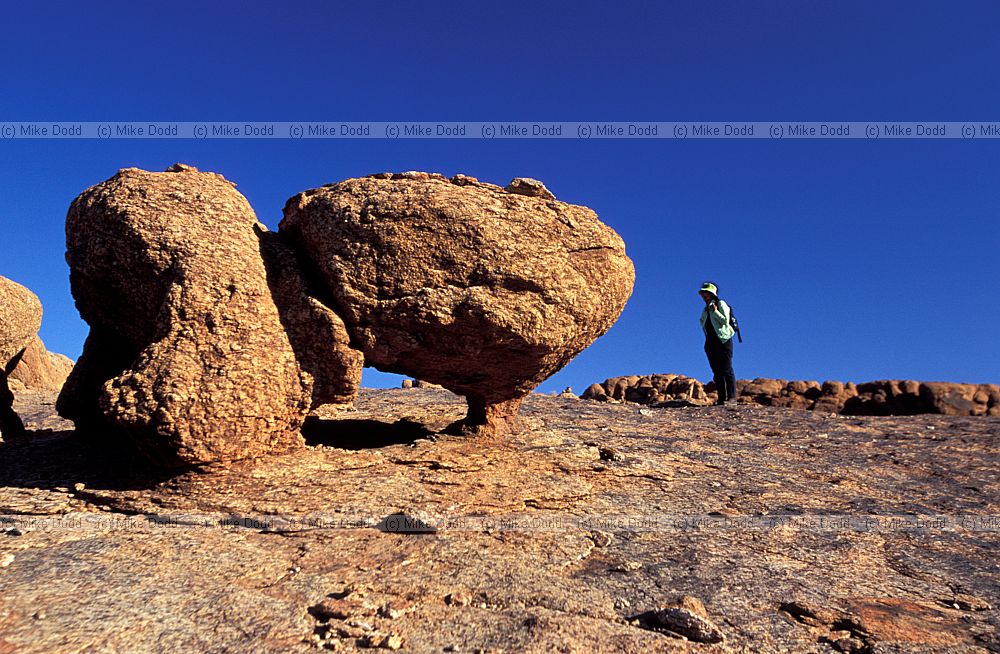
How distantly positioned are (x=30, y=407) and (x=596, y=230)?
44.3ft

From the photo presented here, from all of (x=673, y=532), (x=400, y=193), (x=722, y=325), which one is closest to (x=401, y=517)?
(x=673, y=532)

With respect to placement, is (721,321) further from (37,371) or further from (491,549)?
(37,371)

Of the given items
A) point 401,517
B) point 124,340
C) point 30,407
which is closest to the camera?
point 401,517

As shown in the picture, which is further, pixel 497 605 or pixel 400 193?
pixel 400 193

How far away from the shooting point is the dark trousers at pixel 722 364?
14391 mm

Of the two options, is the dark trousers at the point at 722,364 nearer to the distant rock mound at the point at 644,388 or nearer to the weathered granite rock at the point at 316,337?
the distant rock mound at the point at 644,388

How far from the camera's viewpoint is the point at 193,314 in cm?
657

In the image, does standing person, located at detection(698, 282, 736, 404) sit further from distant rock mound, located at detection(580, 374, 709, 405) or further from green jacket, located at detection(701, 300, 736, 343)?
distant rock mound, located at detection(580, 374, 709, 405)

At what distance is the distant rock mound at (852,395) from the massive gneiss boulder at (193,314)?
35.9 ft

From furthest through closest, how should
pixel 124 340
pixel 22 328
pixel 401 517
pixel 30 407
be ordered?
pixel 30 407
pixel 22 328
pixel 124 340
pixel 401 517

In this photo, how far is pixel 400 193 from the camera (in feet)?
23.7

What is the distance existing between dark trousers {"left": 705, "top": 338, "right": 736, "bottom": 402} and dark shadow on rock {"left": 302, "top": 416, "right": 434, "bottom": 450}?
323 inches

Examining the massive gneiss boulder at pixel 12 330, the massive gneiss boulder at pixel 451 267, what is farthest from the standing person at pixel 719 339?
the massive gneiss boulder at pixel 12 330

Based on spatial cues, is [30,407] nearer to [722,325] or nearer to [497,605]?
[497,605]
